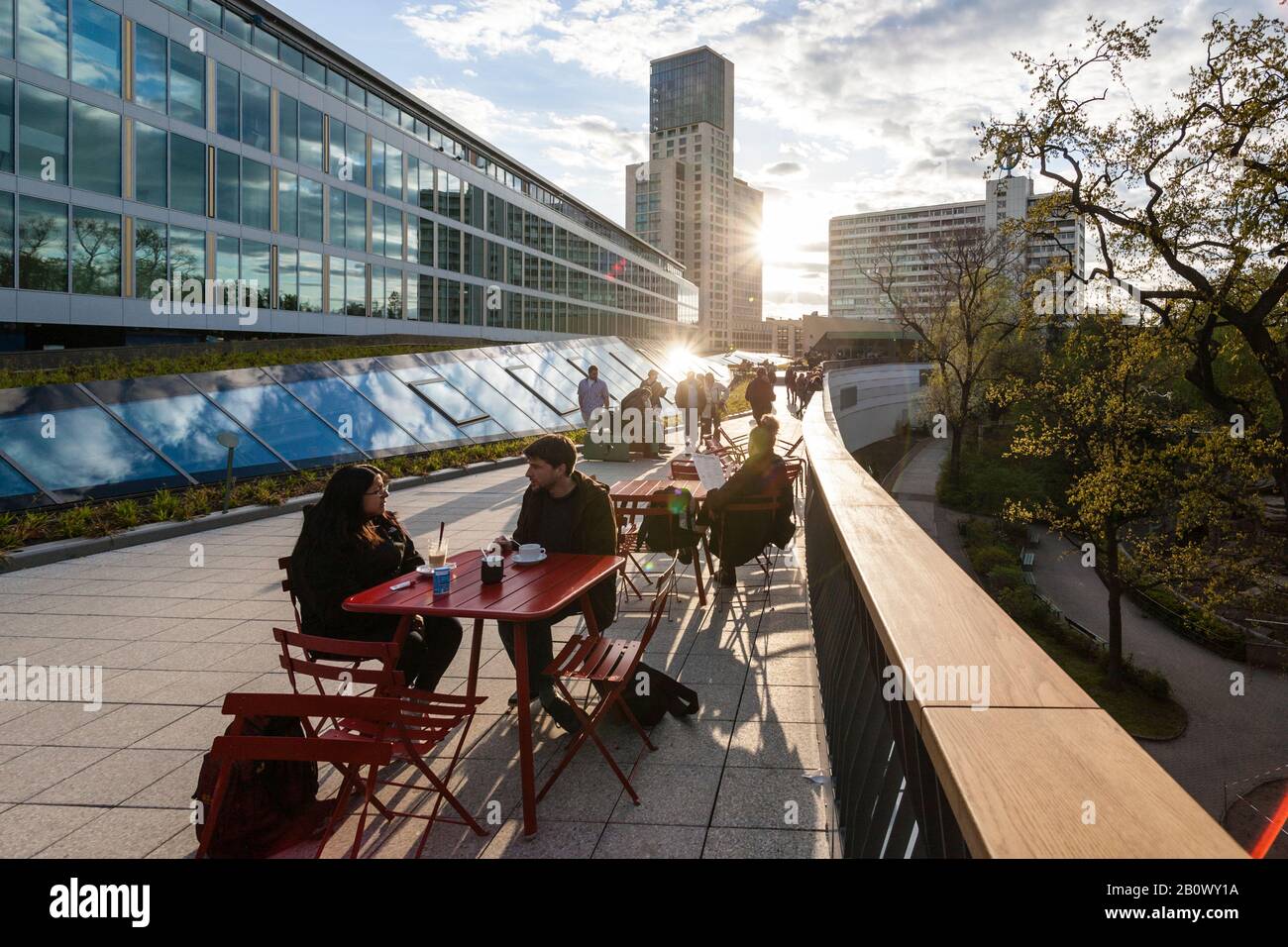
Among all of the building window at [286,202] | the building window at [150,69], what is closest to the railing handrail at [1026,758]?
the building window at [150,69]

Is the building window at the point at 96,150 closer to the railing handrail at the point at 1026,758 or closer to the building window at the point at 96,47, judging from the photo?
the building window at the point at 96,47

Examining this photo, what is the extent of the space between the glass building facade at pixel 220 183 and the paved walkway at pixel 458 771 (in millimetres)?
21373

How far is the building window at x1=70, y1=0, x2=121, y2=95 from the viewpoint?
77.0 feet

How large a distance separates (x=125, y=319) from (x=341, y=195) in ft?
42.9

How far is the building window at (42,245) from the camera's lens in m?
22.8

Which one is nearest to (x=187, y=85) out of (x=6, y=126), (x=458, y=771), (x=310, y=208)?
(x=6, y=126)

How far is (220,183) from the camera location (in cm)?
2897

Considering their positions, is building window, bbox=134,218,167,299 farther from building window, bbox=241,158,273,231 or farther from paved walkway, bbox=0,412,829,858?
paved walkway, bbox=0,412,829,858

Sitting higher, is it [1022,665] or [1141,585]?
[1022,665]

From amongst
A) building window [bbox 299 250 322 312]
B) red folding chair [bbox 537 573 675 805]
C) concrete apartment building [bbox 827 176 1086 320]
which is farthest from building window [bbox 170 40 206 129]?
Result: concrete apartment building [bbox 827 176 1086 320]
